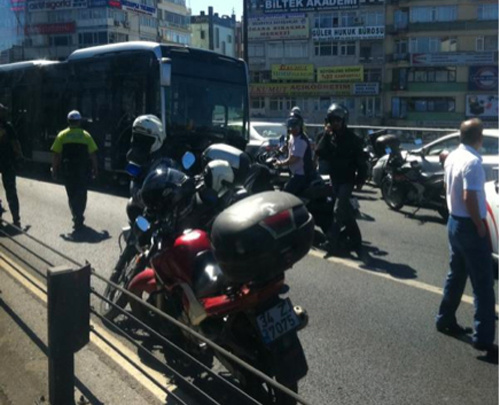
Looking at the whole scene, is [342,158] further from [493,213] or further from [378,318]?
[378,318]

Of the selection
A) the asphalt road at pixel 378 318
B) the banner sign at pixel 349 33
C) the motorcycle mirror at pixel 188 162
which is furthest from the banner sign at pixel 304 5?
the motorcycle mirror at pixel 188 162

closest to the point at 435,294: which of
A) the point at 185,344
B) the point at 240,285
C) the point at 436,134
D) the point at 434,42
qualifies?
the point at 185,344

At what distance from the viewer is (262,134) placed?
57.6ft

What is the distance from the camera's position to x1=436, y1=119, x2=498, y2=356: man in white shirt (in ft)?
15.8

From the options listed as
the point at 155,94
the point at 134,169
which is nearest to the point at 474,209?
the point at 134,169

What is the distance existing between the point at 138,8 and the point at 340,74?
24.4 meters

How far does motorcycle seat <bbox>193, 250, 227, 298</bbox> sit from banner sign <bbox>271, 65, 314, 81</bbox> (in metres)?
65.2

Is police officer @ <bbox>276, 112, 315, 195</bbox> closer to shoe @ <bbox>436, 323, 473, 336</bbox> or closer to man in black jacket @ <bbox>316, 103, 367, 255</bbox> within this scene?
man in black jacket @ <bbox>316, 103, 367, 255</bbox>

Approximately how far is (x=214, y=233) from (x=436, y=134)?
13985 millimetres

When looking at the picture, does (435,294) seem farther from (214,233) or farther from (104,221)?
(104,221)

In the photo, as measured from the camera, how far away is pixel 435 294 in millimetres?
6426

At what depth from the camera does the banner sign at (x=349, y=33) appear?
64.6 meters

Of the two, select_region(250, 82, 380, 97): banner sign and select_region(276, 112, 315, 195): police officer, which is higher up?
select_region(250, 82, 380, 97): banner sign

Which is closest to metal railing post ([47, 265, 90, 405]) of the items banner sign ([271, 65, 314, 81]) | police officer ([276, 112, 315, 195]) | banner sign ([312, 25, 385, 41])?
police officer ([276, 112, 315, 195])
